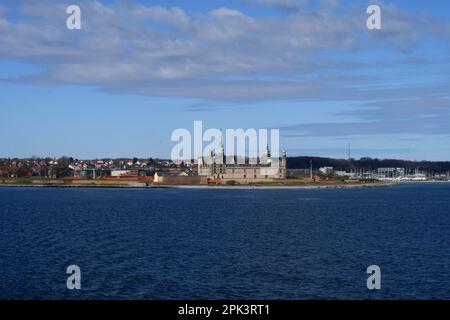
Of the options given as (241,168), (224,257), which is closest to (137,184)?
(241,168)

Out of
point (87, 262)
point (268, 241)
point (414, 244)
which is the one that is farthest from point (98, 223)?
point (414, 244)

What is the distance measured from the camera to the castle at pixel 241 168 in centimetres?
18250

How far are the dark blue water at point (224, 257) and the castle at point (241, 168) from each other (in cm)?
12235

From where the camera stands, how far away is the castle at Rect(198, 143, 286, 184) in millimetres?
182500

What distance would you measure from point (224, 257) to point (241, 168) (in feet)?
489

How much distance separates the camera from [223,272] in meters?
29.4

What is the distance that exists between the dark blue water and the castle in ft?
401

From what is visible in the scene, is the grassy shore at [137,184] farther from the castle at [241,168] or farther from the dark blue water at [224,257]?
the dark blue water at [224,257]

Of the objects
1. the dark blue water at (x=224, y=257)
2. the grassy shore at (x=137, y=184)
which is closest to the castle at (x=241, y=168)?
the grassy shore at (x=137, y=184)

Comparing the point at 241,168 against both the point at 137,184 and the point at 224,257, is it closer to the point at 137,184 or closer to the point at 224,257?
the point at 137,184

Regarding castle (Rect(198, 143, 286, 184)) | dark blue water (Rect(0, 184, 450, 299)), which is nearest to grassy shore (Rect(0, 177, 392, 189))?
castle (Rect(198, 143, 286, 184))

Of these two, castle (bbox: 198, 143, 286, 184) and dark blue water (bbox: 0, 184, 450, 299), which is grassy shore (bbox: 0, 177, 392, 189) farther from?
dark blue water (bbox: 0, 184, 450, 299)
